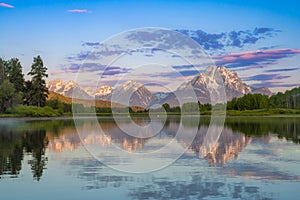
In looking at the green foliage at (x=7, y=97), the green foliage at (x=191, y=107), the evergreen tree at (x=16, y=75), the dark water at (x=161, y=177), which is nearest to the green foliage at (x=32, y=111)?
the green foliage at (x=7, y=97)

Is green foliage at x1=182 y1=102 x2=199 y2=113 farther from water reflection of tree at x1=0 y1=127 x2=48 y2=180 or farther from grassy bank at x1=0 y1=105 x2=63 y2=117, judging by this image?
water reflection of tree at x1=0 y1=127 x2=48 y2=180

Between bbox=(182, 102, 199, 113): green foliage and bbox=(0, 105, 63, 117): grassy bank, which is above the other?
bbox=(182, 102, 199, 113): green foliage

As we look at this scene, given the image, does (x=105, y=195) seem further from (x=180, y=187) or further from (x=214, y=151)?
(x=214, y=151)

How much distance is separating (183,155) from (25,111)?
322 feet

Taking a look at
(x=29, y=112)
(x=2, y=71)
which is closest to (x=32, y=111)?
(x=29, y=112)

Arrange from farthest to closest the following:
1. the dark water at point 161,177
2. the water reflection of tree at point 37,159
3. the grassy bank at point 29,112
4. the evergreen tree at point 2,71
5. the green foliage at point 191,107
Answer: the green foliage at point 191,107 → the evergreen tree at point 2,71 → the grassy bank at point 29,112 → the water reflection of tree at point 37,159 → the dark water at point 161,177

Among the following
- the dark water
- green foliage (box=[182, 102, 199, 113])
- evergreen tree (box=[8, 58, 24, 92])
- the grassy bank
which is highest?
evergreen tree (box=[8, 58, 24, 92])

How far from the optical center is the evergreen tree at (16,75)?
135 meters

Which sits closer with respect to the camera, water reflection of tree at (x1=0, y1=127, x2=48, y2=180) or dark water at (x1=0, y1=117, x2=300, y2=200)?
dark water at (x1=0, y1=117, x2=300, y2=200)

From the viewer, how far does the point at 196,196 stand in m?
16.2

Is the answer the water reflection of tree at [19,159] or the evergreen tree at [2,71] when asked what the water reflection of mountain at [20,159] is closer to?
the water reflection of tree at [19,159]

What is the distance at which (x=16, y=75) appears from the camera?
136 meters

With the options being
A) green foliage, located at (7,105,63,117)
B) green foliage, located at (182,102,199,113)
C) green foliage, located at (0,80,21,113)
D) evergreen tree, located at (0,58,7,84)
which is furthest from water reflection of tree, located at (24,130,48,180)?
green foliage, located at (182,102,199,113)

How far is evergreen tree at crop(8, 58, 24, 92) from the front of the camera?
135m
